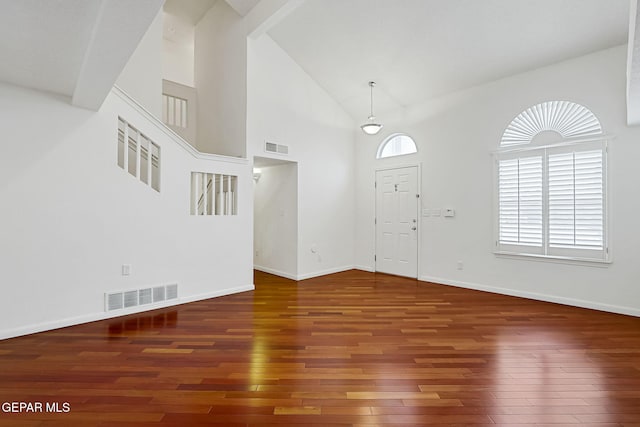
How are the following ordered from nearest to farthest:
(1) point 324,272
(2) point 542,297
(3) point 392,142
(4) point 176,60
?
1. (2) point 542,297
2. (1) point 324,272
3. (3) point 392,142
4. (4) point 176,60

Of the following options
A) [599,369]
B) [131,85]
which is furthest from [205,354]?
[131,85]

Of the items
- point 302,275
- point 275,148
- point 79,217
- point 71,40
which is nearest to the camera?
point 71,40

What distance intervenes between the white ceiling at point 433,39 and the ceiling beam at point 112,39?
303 cm

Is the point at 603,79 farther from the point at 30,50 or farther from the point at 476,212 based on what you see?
the point at 30,50

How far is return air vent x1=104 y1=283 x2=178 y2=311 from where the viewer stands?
12.2 ft

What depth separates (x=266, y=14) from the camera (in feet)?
15.3

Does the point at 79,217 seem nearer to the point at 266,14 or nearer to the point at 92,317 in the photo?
the point at 92,317

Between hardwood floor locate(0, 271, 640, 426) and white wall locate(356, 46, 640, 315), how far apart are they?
1.61 ft

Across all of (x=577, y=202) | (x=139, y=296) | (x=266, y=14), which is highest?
(x=266, y=14)

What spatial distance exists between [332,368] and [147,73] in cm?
511

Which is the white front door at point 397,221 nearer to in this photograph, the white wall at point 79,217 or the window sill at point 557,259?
the window sill at point 557,259

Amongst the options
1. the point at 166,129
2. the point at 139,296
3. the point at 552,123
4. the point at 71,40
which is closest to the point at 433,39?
the point at 552,123

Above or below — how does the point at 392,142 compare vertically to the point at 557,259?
above

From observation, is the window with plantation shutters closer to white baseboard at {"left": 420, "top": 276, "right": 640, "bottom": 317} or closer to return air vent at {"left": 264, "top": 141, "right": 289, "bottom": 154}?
white baseboard at {"left": 420, "top": 276, "right": 640, "bottom": 317}
